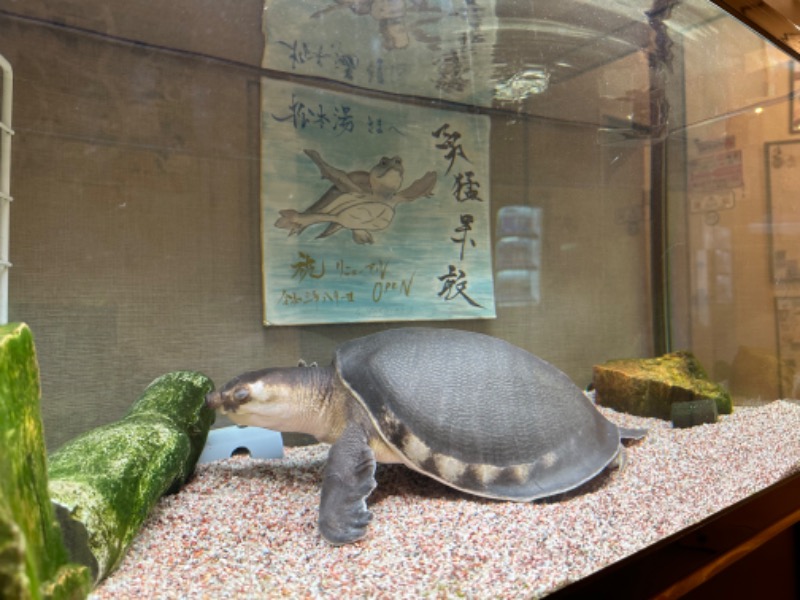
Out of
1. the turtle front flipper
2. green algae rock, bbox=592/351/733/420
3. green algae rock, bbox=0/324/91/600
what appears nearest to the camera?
green algae rock, bbox=0/324/91/600

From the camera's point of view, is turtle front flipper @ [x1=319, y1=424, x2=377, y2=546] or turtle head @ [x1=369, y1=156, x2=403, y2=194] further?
turtle head @ [x1=369, y1=156, x2=403, y2=194]

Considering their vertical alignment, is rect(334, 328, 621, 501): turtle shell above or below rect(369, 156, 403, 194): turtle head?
below

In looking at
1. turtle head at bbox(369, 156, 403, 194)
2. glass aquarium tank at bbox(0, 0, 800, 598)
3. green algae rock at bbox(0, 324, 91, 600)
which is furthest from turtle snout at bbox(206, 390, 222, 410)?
turtle head at bbox(369, 156, 403, 194)

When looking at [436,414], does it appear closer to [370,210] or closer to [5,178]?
[370,210]

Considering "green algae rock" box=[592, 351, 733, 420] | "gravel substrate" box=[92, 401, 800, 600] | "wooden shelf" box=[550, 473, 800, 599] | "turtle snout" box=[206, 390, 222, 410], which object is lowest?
"wooden shelf" box=[550, 473, 800, 599]

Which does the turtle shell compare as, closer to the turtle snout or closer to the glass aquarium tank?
the glass aquarium tank

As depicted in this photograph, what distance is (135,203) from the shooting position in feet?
4.73

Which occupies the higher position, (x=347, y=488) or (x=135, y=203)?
(x=135, y=203)

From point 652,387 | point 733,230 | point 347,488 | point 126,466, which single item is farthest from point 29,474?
point 733,230

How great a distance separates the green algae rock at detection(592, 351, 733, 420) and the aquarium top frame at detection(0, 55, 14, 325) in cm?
226

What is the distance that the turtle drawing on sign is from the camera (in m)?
1.77

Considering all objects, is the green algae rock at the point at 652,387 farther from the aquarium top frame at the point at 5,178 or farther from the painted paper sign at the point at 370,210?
the aquarium top frame at the point at 5,178

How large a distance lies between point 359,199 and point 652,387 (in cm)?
159

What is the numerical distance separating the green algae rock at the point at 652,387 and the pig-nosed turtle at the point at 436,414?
71 cm
